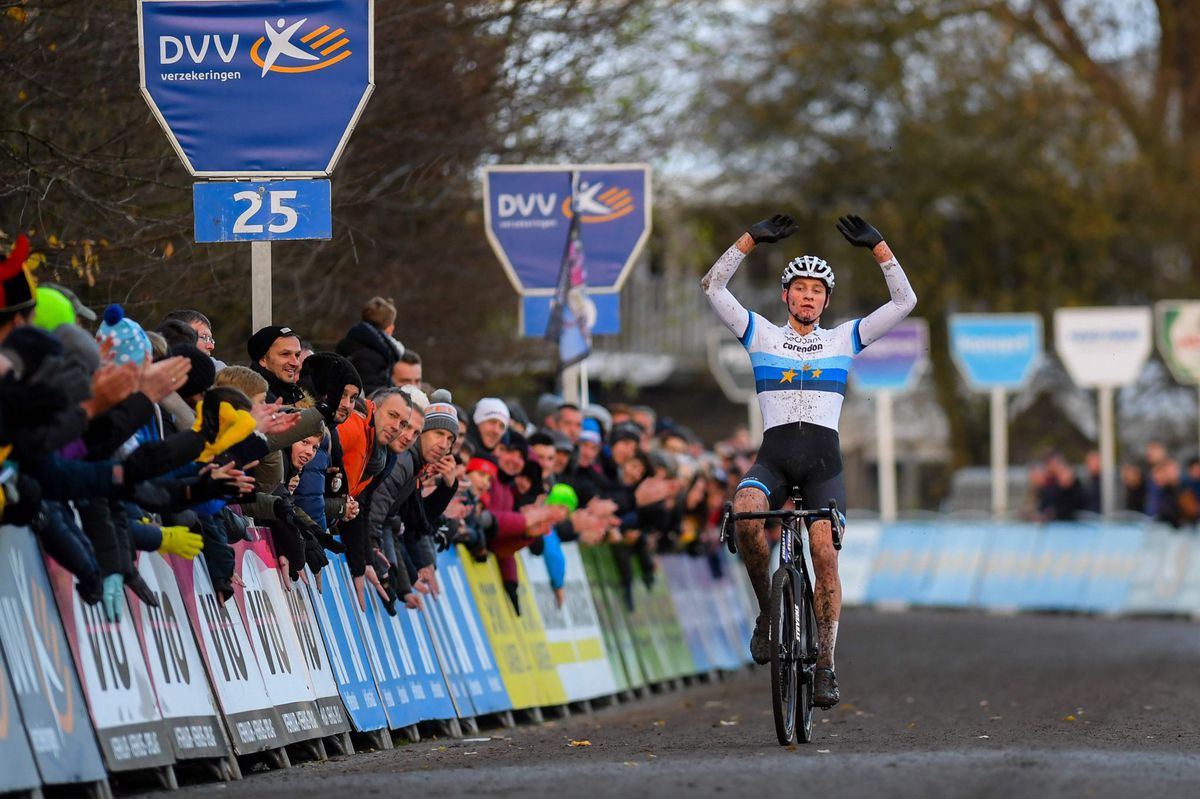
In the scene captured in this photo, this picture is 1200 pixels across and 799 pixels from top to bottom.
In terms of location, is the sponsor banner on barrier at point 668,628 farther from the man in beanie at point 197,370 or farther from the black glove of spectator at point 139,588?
the black glove of spectator at point 139,588

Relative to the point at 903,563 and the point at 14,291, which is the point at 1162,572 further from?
the point at 14,291

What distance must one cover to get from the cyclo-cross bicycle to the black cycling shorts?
0.14 m

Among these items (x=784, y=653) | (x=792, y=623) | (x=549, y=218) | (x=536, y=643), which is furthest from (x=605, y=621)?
(x=784, y=653)

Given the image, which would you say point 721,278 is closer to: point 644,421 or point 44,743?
point 44,743

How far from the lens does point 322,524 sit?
41.7ft

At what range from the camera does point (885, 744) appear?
12.5 m

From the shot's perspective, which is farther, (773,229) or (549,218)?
(549,218)

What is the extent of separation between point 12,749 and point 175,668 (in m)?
1.63

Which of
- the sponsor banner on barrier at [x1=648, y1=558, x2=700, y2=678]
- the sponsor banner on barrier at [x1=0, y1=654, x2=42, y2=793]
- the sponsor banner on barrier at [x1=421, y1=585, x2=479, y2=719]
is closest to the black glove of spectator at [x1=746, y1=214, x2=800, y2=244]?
the sponsor banner on barrier at [x1=421, y1=585, x2=479, y2=719]

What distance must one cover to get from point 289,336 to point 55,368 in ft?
10.4

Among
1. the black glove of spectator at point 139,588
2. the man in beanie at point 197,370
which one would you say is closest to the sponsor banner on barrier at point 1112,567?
the man in beanie at point 197,370

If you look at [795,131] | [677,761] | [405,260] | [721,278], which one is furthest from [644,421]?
[795,131]

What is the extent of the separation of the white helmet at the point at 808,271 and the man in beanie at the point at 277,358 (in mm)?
2410

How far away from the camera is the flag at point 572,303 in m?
18.9
